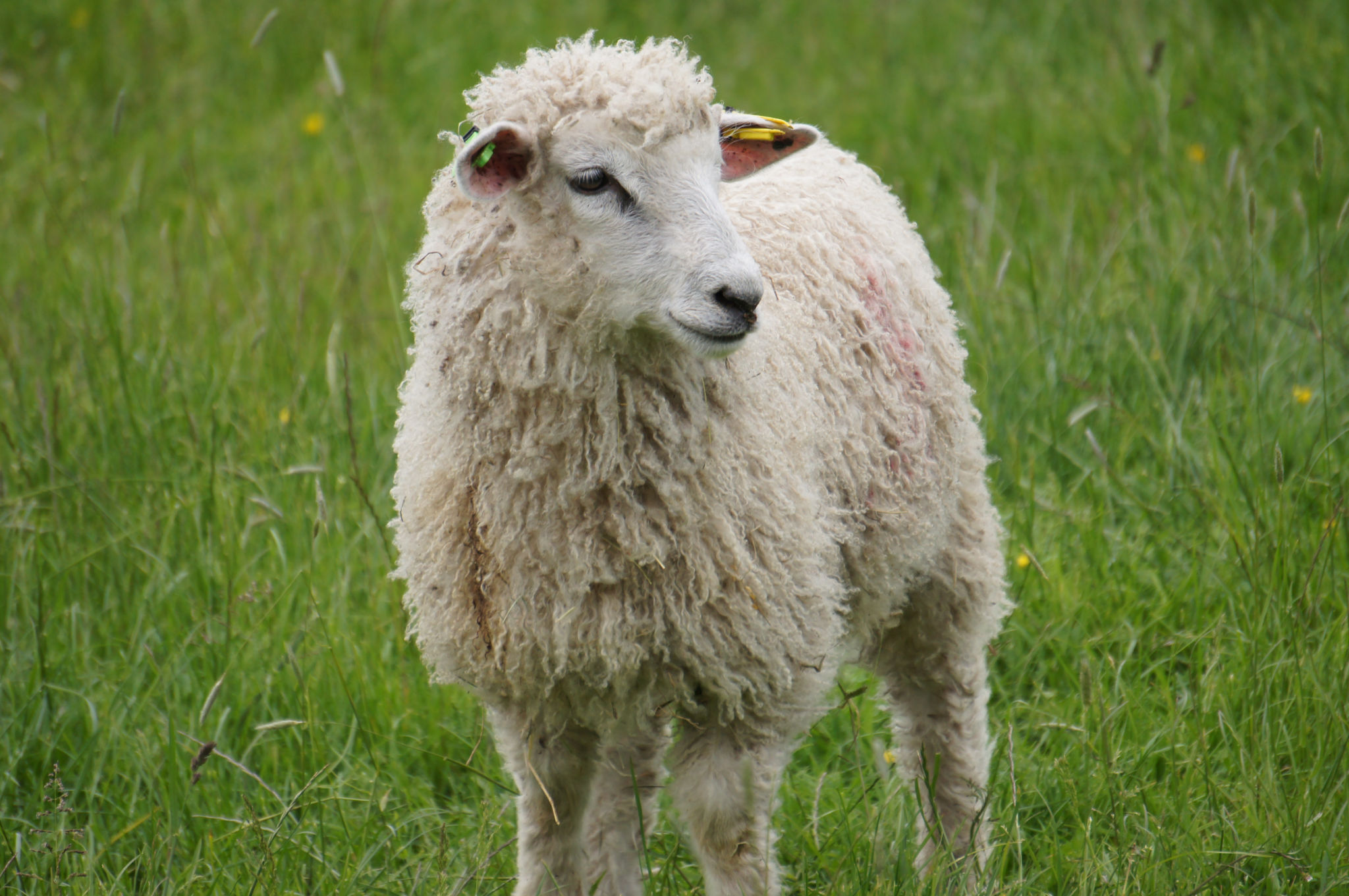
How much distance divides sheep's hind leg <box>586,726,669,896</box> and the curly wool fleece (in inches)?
17.2

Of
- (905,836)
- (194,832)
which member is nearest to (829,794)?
(905,836)

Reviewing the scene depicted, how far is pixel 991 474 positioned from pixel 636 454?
2.05 meters

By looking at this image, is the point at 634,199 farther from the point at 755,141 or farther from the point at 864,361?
the point at 864,361

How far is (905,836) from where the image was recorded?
250cm

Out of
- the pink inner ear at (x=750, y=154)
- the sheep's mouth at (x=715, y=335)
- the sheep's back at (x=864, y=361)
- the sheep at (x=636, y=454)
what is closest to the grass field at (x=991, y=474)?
the sheep at (x=636, y=454)

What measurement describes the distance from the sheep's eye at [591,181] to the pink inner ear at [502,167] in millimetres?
97

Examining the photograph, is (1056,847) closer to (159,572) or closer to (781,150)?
(781,150)

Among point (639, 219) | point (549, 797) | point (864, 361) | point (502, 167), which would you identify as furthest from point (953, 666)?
point (502, 167)

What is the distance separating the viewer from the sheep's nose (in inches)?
77.9

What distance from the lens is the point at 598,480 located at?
83.7 inches

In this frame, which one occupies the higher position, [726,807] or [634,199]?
[634,199]

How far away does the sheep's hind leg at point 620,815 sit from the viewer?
274cm

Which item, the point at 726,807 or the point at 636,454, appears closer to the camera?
the point at 636,454

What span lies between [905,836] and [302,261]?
363cm
